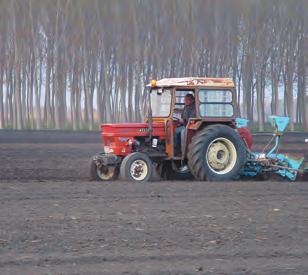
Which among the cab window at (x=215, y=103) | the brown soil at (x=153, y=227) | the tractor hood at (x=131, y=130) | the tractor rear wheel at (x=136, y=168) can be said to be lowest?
the brown soil at (x=153, y=227)

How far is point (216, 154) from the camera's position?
14680mm

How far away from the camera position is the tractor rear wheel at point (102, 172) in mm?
14828

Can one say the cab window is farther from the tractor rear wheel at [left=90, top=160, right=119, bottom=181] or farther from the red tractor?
the tractor rear wheel at [left=90, top=160, right=119, bottom=181]

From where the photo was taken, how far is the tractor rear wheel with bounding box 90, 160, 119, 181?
14828 millimetres

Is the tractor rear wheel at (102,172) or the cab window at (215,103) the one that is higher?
the cab window at (215,103)

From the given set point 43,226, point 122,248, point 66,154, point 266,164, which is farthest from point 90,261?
point 66,154

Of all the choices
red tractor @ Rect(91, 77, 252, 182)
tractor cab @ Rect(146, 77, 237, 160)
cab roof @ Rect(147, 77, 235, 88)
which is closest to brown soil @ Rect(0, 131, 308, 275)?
red tractor @ Rect(91, 77, 252, 182)

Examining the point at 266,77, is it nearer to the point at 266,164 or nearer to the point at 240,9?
the point at 240,9

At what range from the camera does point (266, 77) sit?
54.5m

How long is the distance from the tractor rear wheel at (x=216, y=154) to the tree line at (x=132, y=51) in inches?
1467

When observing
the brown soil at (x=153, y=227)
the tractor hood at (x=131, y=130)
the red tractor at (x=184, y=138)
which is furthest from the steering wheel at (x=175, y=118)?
the brown soil at (x=153, y=227)

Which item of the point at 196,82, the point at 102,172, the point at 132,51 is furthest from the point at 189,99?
the point at 132,51

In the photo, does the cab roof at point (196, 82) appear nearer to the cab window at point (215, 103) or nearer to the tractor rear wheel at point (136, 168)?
the cab window at point (215, 103)

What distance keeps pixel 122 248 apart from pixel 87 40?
156 ft
